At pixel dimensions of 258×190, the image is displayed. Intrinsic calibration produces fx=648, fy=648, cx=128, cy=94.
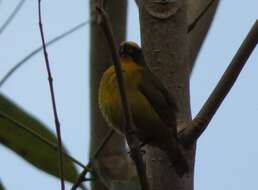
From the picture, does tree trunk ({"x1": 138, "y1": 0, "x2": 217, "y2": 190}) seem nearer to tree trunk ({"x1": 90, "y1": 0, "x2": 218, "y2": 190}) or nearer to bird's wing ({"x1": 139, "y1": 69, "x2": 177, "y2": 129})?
tree trunk ({"x1": 90, "y1": 0, "x2": 218, "y2": 190})

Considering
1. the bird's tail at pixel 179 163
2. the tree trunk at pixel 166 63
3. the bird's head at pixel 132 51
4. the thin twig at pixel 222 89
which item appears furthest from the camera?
the bird's head at pixel 132 51

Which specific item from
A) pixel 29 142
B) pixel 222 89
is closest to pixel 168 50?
pixel 222 89

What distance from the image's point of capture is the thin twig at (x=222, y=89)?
6.26 feet

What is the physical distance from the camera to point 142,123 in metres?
2.74

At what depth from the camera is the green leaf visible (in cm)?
258

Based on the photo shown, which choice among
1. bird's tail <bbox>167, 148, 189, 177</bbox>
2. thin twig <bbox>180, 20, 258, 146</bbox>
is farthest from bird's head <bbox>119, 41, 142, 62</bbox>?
thin twig <bbox>180, 20, 258, 146</bbox>

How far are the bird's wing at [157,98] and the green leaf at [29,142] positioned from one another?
17.3 inches

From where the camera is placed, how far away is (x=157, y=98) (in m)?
2.76

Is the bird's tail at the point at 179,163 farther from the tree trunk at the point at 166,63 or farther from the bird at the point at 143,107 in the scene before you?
the bird at the point at 143,107

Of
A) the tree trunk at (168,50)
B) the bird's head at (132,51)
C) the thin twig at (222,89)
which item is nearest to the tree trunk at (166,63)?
the tree trunk at (168,50)

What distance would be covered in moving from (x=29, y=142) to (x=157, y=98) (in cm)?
57

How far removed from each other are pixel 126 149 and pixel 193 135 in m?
0.65

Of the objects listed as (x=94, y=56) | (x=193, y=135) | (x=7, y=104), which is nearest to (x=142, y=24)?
(x=94, y=56)

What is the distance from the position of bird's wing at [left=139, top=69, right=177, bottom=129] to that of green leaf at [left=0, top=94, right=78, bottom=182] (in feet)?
1.44
